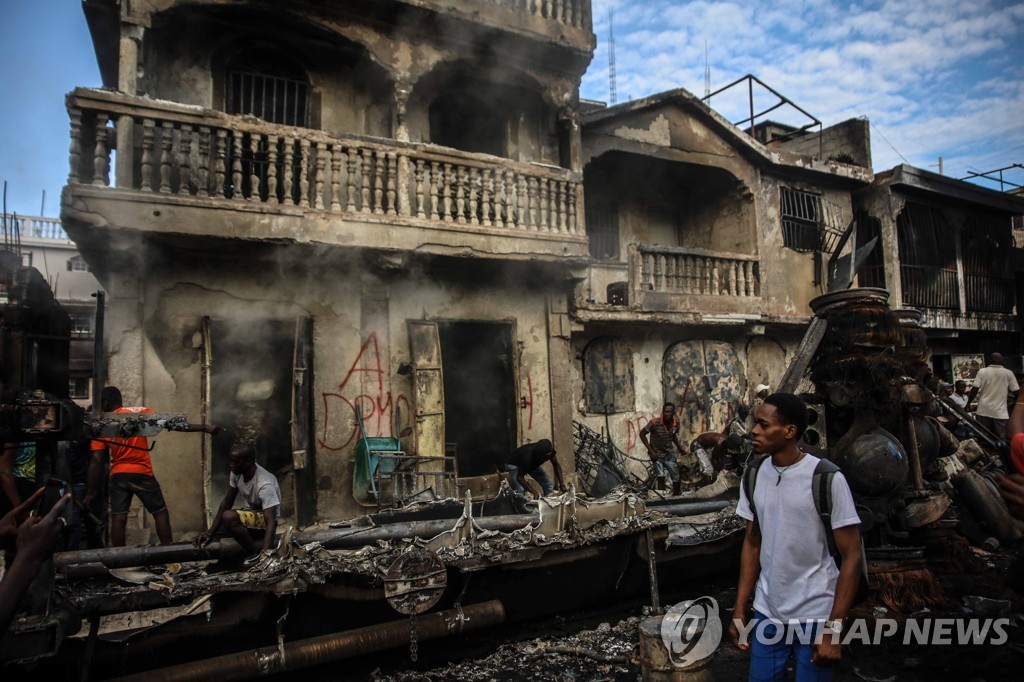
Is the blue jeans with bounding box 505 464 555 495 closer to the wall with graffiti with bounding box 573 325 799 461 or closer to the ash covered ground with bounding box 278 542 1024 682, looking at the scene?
the wall with graffiti with bounding box 573 325 799 461

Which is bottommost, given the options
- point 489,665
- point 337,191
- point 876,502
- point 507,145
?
point 489,665

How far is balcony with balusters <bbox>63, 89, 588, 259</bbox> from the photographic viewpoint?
6.70 m

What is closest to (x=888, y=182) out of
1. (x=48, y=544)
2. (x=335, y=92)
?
(x=335, y=92)

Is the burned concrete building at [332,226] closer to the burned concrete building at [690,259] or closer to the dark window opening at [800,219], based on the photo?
the burned concrete building at [690,259]

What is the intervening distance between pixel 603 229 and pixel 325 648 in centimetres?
1037

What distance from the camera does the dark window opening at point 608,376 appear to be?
1077 centimetres

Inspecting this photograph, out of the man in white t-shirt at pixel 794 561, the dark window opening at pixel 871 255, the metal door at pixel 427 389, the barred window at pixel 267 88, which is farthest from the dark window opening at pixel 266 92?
the dark window opening at pixel 871 255

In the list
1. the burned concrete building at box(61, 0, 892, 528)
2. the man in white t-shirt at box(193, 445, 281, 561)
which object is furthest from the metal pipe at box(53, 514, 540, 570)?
the burned concrete building at box(61, 0, 892, 528)

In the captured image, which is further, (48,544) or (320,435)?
(320,435)

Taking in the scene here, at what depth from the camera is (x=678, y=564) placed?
5.46 meters

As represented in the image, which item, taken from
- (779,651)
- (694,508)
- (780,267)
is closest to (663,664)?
(779,651)

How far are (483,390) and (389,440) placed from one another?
6.53ft

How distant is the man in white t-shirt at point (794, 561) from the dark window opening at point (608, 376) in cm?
790

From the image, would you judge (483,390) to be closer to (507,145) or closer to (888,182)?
(507,145)
